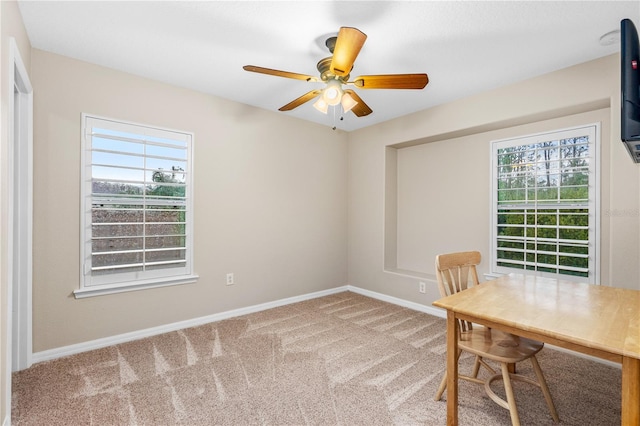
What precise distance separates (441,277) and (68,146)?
10.0 ft

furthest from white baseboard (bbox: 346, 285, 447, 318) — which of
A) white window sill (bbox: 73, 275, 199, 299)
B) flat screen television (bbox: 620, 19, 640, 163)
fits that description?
flat screen television (bbox: 620, 19, 640, 163)

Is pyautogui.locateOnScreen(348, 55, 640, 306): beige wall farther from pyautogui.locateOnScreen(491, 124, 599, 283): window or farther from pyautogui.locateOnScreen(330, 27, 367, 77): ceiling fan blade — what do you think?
pyautogui.locateOnScreen(330, 27, 367, 77): ceiling fan blade

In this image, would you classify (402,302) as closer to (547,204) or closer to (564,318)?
(547,204)

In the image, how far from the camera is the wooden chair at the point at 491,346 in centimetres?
164

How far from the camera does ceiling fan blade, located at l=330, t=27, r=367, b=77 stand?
1662 mm

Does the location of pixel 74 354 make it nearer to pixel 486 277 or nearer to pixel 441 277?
pixel 441 277

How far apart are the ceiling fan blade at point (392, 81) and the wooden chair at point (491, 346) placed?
118cm

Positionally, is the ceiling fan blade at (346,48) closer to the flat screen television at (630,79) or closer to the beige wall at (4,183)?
the flat screen television at (630,79)

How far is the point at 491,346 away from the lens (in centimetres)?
175

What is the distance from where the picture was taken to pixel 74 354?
2547 millimetres

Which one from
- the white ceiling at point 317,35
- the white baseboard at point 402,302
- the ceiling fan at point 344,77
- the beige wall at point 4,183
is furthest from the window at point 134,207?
the white baseboard at point 402,302

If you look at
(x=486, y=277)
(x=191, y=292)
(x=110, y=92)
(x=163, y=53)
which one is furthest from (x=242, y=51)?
(x=486, y=277)

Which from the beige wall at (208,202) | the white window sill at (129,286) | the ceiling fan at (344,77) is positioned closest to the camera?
the ceiling fan at (344,77)

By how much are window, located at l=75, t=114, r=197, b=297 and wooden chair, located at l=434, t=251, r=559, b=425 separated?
2459 mm
